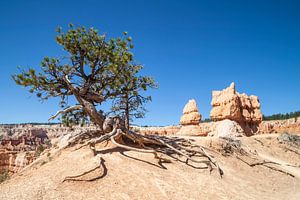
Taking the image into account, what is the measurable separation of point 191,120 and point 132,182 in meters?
20.2

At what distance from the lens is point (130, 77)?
10.7 meters

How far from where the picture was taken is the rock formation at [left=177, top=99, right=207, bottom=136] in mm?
25953

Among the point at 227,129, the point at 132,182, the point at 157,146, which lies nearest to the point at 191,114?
the point at 227,129

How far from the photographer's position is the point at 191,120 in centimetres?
2656

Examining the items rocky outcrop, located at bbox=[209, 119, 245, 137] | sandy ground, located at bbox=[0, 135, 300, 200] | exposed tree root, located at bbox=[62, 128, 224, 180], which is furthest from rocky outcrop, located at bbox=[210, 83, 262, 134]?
exposed tree root, located at bbox=[62, 128, 224, 180]

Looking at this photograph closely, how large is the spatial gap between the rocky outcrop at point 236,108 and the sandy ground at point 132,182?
44.6 ft

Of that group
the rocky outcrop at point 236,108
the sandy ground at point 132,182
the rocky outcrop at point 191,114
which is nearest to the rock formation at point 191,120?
the rocky outcrop at point 191,114

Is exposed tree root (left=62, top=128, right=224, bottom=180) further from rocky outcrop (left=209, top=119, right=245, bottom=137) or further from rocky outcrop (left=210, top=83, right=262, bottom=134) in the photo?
rocky outcrop (left=210, top=83, right=262, bottom=134)

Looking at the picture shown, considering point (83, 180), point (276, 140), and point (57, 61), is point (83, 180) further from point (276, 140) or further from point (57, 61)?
point (276, 140)

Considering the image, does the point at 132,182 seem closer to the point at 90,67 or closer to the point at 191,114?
the point at 90,67

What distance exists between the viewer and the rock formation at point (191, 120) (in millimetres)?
25953

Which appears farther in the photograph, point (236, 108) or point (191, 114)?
point (191, 114)

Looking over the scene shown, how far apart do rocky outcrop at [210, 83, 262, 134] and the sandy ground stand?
13.6 metres

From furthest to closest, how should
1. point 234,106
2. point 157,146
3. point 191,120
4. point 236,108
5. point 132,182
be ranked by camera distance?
point 191,120
point 236,108
point 234,106
point 157,146
point 132,182
